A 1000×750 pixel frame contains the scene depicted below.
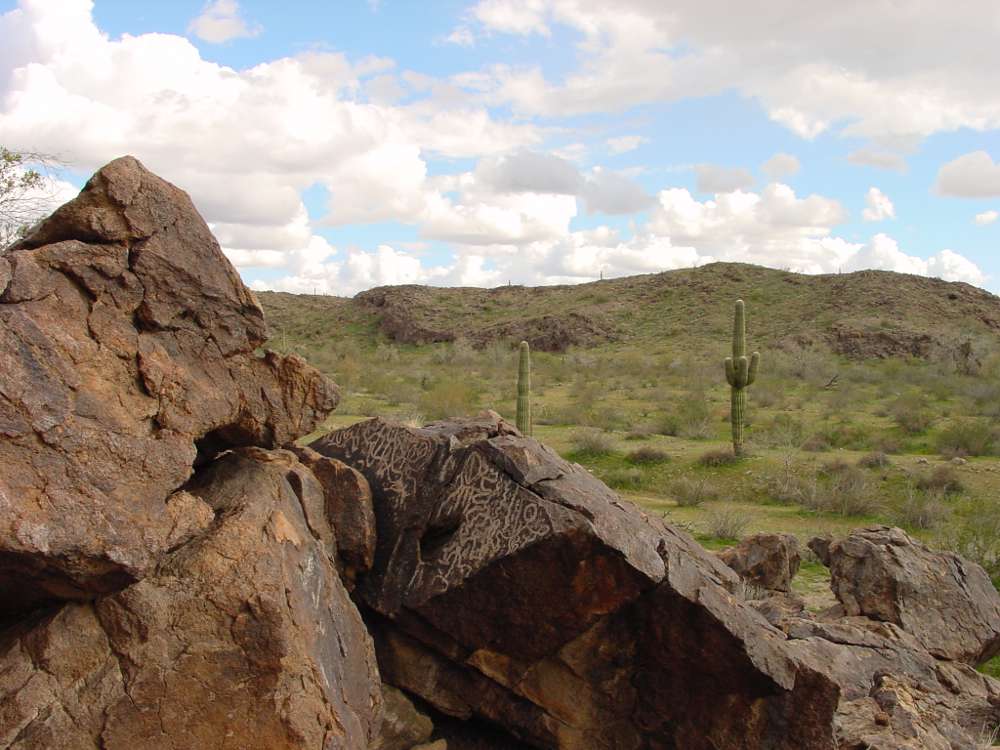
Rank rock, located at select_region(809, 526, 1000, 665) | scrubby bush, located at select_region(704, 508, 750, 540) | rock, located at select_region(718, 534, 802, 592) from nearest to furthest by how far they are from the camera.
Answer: rock, located at select_region(809, 526, 1000, 665) < rock, located at select_region(718, 534, 802, 592) < scrubby bush, located at select_region(704, 508, 750, 540)

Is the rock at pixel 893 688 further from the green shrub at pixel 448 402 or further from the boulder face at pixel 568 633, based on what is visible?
the green shrub at pixel 448 402

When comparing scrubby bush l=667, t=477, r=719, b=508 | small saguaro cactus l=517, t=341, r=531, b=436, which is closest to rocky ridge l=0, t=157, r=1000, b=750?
scrubby bush l=667, t=477, r=719, b=508

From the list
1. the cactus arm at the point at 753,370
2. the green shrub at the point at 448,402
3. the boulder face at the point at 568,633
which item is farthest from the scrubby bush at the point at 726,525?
the green shrub at the point at 448,402

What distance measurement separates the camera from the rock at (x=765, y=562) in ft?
30.8

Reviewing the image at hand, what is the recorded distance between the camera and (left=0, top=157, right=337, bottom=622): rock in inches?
152

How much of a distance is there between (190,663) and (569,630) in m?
2.19

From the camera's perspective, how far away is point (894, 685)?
6.46 m

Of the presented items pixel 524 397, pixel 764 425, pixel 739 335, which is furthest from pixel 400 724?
pixel 764 425

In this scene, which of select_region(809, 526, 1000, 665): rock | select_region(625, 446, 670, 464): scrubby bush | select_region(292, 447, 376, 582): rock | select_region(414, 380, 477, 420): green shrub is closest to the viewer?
select_region(292, 447, 376, 582): rock

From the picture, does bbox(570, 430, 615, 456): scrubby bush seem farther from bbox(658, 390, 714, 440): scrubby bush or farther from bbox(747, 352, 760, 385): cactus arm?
bbox(747, 352, 760, 385): cactus arm

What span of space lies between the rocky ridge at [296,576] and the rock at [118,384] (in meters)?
0.01

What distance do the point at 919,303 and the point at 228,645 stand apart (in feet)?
169

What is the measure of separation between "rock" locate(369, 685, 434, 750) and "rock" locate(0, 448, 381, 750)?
0.66m

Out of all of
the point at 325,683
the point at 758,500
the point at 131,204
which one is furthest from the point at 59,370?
the point at 758,500
